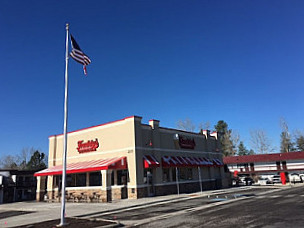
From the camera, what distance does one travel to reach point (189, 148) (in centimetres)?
3266

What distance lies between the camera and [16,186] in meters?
39.2

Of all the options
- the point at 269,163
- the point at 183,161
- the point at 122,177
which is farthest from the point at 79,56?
the point at 269,163

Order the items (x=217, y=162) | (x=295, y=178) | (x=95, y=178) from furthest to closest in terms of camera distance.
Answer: (x=295, y=178) < (x=217, y=162) < (x=95, y=178)

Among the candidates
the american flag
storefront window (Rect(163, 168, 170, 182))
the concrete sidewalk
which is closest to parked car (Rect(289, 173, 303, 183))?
storefront window (Rect(163, 168, 170, 182))

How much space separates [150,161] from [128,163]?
217 cm

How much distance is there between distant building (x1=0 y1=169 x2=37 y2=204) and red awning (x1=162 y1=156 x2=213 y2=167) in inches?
958

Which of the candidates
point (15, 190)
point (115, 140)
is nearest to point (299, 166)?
point (115, 140)

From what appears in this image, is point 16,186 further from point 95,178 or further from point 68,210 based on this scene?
point 68,210

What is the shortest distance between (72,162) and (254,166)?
40.6 m

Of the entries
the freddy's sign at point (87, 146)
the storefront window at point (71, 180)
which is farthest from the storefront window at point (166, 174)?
the storefront window at point (71, 180)

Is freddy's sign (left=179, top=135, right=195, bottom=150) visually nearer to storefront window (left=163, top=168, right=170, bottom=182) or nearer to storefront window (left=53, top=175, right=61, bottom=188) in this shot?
storefront window (left=163, top=168, right=170, bottom=182)

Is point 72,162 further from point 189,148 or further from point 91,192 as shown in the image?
point 189,148

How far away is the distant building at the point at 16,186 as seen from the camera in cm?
3728

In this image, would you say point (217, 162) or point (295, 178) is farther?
point (295, 178)
